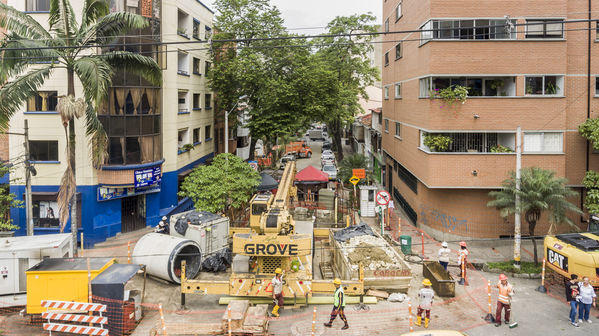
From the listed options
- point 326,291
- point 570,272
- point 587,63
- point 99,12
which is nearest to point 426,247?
point 570,272

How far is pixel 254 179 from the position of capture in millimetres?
Result: 25906

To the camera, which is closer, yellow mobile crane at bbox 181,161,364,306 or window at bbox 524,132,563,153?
yellow mobile crane at bbox 181,161,364,306

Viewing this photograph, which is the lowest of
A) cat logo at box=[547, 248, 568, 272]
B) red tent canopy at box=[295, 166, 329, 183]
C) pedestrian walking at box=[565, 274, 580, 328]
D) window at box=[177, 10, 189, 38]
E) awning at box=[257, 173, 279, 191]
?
pedestrian walking at box=[565, 274, 580, 328]

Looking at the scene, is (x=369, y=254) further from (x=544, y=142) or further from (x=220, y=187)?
(x=544, y=142)

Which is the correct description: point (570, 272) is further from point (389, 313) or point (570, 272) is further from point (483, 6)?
point (483, 6)

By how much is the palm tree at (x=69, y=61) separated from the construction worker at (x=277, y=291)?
31.9 feet

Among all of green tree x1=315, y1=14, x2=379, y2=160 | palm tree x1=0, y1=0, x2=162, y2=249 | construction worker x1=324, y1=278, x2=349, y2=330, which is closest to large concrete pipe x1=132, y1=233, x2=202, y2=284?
palm tree x1=0, y1=0, x2=162, y2=249

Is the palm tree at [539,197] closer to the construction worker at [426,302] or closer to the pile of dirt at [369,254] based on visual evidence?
the pile of dirt at [369,254]

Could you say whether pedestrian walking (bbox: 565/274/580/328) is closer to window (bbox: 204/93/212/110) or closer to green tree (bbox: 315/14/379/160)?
window (bbox: 204/93/212/110)

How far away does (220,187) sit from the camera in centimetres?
2388

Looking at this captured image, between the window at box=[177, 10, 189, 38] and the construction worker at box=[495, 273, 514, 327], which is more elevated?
the window at box=[177, 10, 189, 38]

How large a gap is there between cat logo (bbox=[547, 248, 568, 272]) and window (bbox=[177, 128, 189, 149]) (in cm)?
2310

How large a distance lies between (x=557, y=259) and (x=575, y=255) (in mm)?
1058

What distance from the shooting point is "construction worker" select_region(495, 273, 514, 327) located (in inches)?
531
